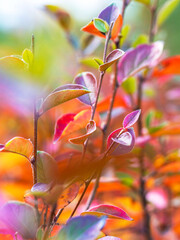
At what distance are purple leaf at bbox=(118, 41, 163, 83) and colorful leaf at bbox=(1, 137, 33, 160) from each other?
282 millimetres

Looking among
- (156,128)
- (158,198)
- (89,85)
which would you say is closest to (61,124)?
(89,85)

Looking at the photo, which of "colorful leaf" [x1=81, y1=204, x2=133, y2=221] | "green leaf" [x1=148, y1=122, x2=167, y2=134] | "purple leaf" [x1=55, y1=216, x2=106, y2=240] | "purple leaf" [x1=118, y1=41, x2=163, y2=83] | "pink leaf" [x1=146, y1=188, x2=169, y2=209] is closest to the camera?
"purple leaf" [x1=55, y1=216, x2=106, y2=240]

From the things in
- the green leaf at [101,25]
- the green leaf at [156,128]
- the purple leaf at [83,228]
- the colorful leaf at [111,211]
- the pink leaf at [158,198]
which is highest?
the green leaf at [101,25]

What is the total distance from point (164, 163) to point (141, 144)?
0.12 metres

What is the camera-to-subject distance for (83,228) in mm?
400

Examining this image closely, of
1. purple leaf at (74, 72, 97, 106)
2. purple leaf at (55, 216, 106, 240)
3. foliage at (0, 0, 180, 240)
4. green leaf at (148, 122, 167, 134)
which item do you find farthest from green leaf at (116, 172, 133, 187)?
purple leaf at (55, 216, 106, 240)

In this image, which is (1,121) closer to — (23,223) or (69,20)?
(69,20)

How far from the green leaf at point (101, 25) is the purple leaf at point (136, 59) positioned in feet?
0.61

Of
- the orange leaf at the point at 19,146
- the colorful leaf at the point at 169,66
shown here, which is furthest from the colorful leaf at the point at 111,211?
the colorful leaf at the point at 169,66

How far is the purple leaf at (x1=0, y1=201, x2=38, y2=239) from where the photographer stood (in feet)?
1.51

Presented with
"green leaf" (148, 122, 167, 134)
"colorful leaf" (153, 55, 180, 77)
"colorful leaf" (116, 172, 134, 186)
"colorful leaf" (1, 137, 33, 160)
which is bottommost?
"colorful leaf" (116, 172, 134, 186)

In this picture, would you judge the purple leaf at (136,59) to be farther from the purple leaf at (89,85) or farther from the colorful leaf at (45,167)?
Result: the colorful leaf at (45,167)

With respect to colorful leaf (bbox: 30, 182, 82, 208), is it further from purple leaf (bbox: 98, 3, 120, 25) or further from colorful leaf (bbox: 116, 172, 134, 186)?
colorful leaf (bbox: 116, 172, 134, 186)

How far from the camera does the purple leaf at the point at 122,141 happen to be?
46cm
